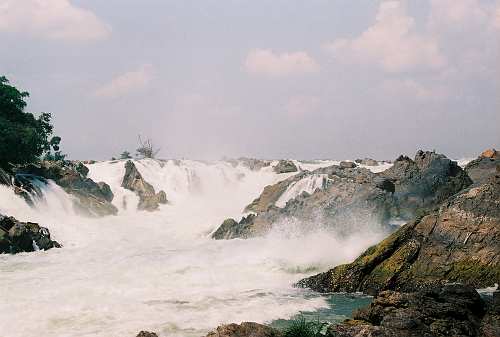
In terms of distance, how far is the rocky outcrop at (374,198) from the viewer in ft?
99.6

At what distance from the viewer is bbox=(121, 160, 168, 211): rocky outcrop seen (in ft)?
193

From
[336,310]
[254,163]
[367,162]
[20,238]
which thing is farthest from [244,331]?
[367,162]

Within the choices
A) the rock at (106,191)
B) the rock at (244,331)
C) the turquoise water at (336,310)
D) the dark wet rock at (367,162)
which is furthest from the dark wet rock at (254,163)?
the rock at (244,331)

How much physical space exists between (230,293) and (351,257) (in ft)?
24.9

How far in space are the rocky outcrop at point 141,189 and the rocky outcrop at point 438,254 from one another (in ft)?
135

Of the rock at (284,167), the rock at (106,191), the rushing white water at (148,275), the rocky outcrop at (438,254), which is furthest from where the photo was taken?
the rock at (284,167)

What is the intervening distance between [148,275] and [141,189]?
39.7m

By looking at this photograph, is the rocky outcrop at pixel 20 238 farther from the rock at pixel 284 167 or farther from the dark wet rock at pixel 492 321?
the rock at pixel 284 167

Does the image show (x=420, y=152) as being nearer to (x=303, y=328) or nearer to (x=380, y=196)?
(x=380, y=196)

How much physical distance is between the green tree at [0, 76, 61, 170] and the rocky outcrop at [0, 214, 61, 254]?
1308cm

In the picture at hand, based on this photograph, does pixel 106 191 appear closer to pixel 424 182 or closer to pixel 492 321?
pixel 424 182

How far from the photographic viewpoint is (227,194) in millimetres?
65500

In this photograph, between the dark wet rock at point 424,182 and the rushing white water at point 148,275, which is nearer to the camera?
the rushing white water at point 148,275

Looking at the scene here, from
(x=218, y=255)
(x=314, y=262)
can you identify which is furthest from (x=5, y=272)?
(x=314, y=262)
